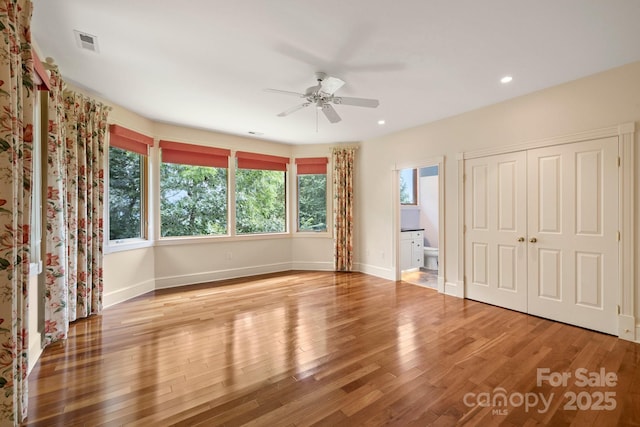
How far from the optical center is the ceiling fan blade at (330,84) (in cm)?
262

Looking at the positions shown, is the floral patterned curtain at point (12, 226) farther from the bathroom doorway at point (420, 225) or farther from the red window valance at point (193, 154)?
the bathroom doorway at point (420, 225)

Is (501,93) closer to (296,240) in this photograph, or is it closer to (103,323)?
(296,240)

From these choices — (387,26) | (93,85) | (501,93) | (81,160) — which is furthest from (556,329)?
(93,85)

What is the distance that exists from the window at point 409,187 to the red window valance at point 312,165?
6.83 feet

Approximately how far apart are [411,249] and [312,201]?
2.23 metres

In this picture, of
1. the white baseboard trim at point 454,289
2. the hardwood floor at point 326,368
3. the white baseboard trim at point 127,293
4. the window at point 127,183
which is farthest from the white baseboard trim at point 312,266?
the window at point 127,183

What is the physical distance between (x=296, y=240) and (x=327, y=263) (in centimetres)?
80

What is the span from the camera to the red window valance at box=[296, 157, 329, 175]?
Answer: 561cm

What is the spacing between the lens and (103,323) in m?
3.03

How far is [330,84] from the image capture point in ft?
8.89

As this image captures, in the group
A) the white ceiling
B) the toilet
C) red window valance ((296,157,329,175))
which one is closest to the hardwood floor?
the toilet

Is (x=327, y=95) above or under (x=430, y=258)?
above

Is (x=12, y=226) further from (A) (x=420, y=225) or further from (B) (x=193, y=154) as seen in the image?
(A) (x=420, y=225)

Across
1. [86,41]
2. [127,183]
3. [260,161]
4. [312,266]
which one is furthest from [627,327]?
[127,183]
